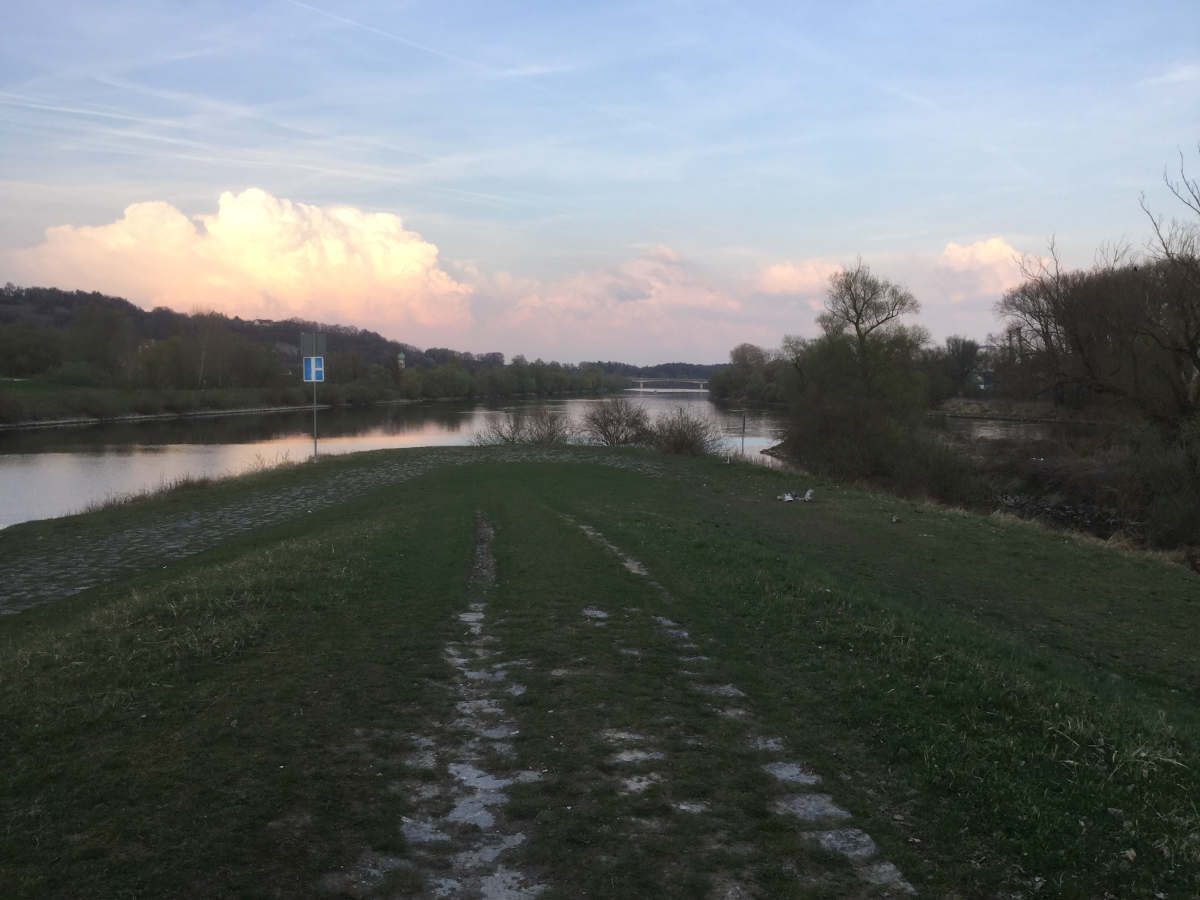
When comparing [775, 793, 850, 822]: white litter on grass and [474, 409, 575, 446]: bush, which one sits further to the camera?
[474, 409, 575, 446]: bush

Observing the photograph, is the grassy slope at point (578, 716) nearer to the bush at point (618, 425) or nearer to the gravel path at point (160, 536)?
the gravel path at point (160, 536)

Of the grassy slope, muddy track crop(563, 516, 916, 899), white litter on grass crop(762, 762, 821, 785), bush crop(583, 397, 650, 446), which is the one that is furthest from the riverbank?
white litter on grass crop(762, 762, 821, 785)

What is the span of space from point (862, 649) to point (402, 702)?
424cm

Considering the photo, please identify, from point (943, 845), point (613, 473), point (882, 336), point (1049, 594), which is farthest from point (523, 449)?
point (943, 845)

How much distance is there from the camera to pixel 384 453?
33938mm

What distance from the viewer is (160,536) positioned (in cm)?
1600

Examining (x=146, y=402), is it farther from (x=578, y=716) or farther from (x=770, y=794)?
(x=770, y=794)

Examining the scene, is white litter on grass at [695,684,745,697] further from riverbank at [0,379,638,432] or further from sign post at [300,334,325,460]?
riverbank at [0,379,638,432]

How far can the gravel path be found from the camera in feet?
39.6

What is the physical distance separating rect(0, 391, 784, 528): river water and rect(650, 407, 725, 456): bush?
3679mm

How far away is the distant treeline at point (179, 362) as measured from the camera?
83.9m

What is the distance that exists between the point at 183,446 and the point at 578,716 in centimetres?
5230

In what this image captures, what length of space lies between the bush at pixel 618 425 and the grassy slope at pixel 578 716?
93.9 ft

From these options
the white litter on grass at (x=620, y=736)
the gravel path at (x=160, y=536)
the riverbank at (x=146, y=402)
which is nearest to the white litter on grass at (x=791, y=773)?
the white litter on grass at (x=620, y=736)
